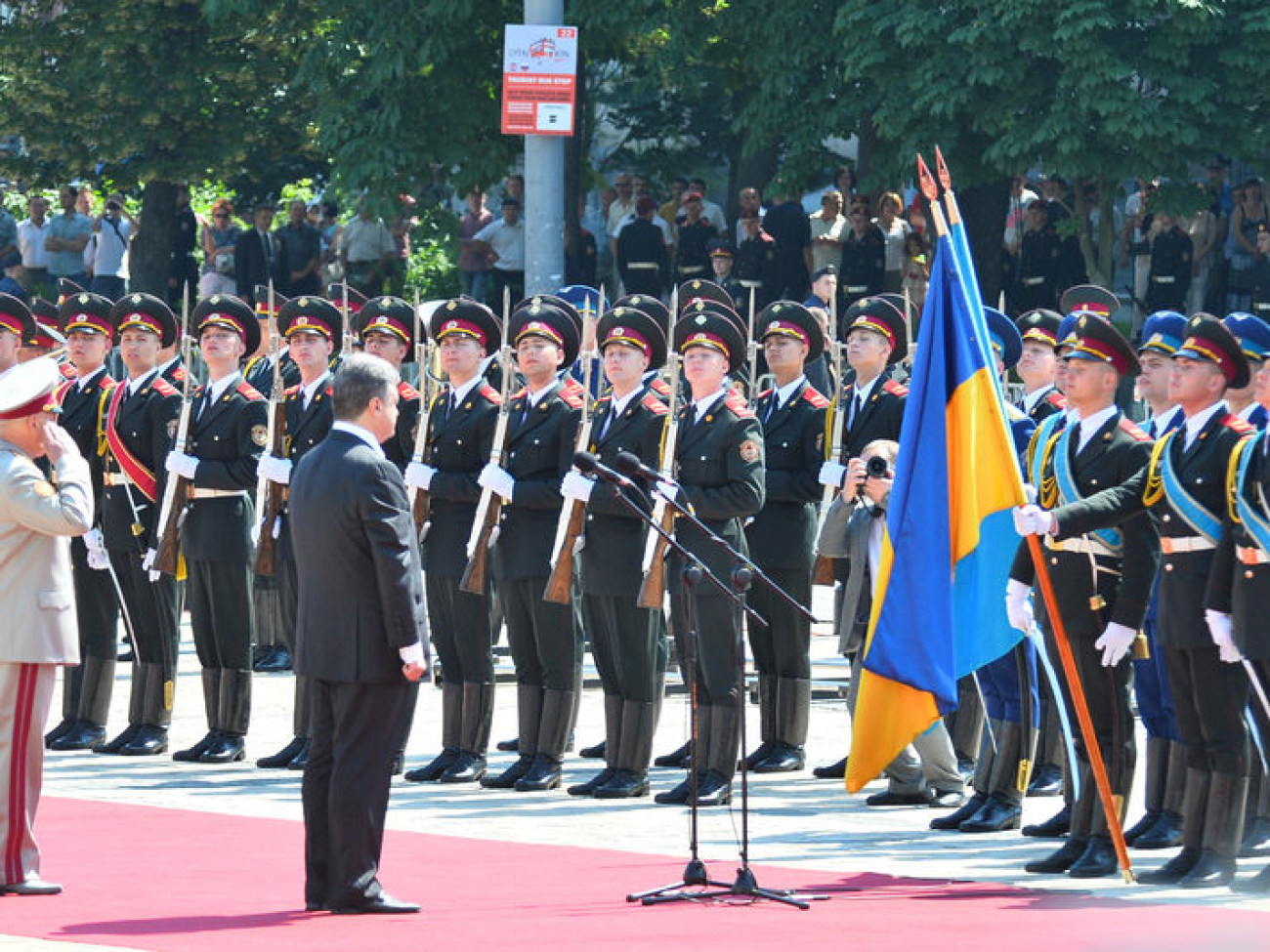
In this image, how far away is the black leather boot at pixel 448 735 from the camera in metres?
12.3

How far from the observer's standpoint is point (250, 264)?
84.0ft

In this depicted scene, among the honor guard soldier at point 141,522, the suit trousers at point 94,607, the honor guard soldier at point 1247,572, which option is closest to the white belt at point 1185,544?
the honor guard soldier at point 1247,572

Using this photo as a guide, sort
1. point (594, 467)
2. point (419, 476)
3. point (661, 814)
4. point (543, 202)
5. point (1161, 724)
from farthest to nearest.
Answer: point (543, 202) → point (419, 476) → point (661, 814) → point (1161, 724) → point (594, 467)

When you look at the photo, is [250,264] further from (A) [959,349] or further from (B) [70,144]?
(A) [959,349]

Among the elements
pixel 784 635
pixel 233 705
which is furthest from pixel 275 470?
pixel 784 635

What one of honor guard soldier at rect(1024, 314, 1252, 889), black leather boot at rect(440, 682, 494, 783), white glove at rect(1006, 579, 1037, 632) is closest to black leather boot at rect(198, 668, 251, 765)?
black leather boot at rect(440, 682, 494, 783)

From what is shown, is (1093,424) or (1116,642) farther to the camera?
(1093,424)

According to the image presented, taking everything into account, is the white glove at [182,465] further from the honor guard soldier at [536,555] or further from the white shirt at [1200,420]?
the white shirt at [1200,420]

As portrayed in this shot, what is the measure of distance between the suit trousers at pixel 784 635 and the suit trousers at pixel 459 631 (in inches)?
48.9

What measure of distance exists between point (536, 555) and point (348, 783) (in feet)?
10.6

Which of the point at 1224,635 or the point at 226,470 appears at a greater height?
the point at 226,470

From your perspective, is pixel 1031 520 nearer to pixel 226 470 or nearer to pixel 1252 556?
pixel 1252 556

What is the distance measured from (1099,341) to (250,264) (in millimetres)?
16538

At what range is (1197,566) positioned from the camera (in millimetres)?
9664
